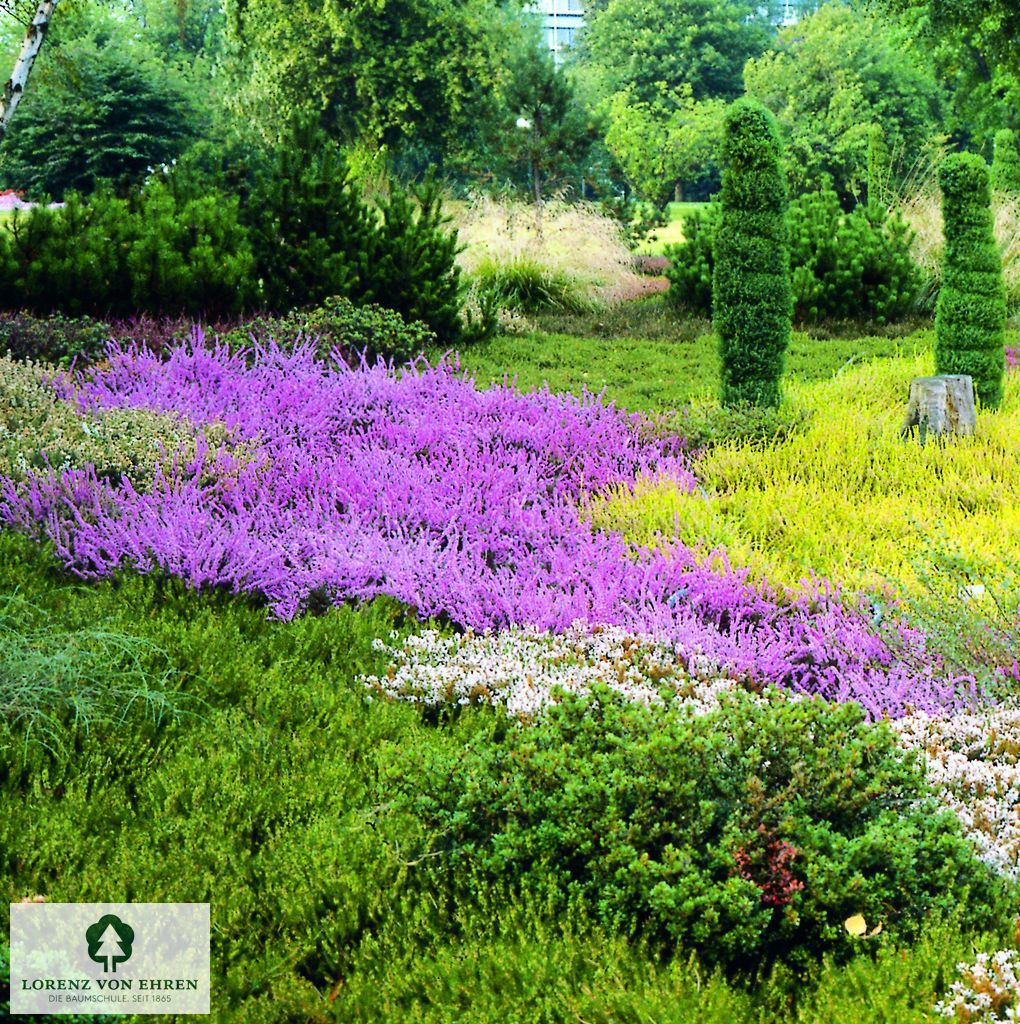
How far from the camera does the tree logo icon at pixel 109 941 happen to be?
256cm

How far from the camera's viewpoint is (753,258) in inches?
323

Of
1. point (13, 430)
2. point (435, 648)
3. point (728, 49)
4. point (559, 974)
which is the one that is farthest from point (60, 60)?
point (728, 49)

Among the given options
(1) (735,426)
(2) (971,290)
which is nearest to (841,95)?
(2) (971,290)

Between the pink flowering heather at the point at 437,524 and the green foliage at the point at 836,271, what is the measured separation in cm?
717

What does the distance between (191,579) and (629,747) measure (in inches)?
111

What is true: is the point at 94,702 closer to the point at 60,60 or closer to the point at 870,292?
the point at 60,60

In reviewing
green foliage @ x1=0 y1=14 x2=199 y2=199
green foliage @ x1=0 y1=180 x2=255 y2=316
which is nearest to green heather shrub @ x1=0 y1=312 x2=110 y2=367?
green foliage @ x1=0 y1=180 x2=255 y2=316

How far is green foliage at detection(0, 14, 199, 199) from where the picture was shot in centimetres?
3219

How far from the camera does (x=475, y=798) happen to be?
2.88 m

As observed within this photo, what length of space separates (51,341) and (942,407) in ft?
22.5

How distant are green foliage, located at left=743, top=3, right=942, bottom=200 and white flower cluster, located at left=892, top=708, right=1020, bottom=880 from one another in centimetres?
4174

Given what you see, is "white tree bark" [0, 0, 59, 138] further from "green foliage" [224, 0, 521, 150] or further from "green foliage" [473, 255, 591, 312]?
"green foliage" [224, 0, 521, 150]

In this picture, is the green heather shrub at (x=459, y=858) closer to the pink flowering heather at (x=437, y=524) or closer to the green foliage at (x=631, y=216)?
the pink flowering heather at (x=437, y=524)

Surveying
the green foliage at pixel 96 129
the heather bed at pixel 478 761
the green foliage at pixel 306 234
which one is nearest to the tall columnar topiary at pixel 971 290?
the heather bed at pixel 478 761
